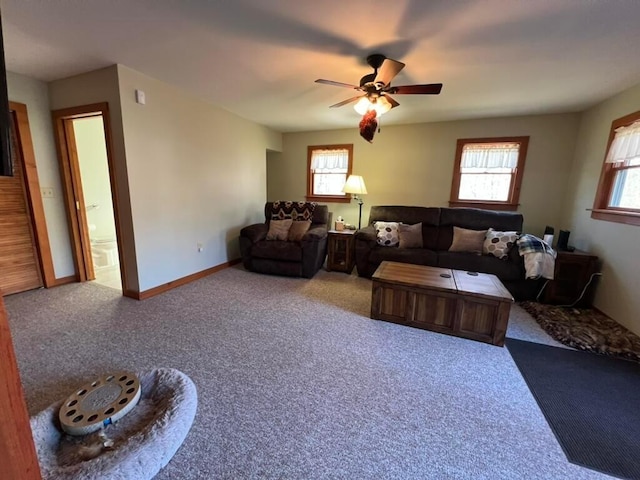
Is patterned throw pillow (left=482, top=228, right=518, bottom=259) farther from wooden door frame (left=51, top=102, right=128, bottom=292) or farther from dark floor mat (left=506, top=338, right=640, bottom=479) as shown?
wooden door frame (left=51, top=102, right=128, bottom=292)

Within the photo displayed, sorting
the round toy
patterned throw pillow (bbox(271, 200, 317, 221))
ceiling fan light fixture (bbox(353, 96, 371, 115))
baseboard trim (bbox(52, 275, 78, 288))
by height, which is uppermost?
ceiling fan light fixture (bbox(353, 96, 371, 115))

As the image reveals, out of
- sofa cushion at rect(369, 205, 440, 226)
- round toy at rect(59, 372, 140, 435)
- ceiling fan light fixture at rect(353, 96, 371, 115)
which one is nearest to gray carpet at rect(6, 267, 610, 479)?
round toy at rect(59, 372, 140, 435)

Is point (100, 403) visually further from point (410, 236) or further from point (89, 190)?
point (89, 190)

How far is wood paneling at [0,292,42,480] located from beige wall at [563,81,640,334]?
13.4 feet

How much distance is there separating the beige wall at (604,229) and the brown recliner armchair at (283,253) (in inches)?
127

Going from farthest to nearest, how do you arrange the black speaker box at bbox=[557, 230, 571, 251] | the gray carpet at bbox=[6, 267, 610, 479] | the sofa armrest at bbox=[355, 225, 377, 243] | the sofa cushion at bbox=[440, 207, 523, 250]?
the sofa armrest at bbox=[355, 225, 377, 243], the sofa cushion at bbox=[440, 207, 523, 250], the black speaker box at bbox=[557, 230, 571, 251], the gray carpet at bbox=[6, 267, 610, 479]

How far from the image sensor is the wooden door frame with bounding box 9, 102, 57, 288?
2.97 meters

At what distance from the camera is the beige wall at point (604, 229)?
2.65 meters

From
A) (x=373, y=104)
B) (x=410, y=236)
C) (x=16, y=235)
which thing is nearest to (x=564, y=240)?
(x=410, y=236)

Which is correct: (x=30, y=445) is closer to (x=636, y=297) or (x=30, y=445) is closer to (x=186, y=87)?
(x=186, y=87)

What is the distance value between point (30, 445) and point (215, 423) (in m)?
1.01

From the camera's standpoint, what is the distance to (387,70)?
2.25 m

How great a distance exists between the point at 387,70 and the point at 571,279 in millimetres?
3053

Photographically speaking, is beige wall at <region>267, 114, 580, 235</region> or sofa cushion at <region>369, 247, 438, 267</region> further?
beige wall at <region>267, 114, 580, 235</region>
